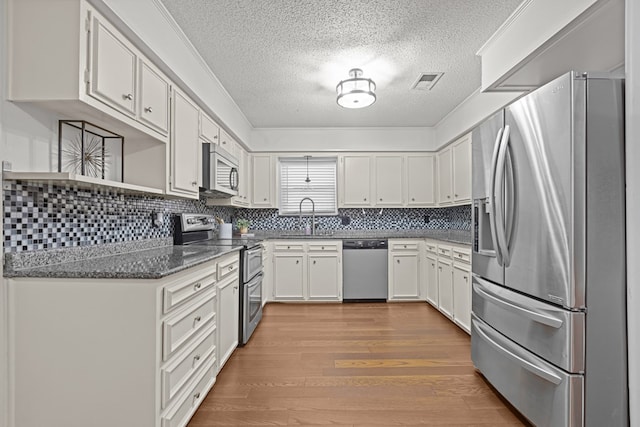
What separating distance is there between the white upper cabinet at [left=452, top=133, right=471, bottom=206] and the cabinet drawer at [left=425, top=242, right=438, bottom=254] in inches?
24.9

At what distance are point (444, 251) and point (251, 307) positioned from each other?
2.24 m

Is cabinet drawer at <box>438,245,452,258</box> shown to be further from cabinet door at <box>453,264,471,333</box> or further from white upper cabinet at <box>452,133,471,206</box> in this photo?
white upper cabinet at <box>452,133,471,206</box>

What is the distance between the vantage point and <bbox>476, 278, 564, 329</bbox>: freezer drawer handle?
5.04ft

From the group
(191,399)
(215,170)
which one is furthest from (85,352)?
(215,170)

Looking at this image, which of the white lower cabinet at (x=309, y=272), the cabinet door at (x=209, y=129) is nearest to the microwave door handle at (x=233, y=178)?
the cabinet door at (x=209, y=129)

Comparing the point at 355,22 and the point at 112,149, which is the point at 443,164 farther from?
the point at 112,149

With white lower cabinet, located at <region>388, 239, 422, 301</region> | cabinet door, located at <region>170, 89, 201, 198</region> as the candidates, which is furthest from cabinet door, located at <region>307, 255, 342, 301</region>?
cabinet door, located at <region>170, 89, 201, 198</region>

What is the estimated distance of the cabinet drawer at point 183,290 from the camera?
151cm

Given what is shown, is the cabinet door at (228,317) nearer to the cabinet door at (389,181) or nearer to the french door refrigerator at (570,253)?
the french door refrigerator at (570,253)

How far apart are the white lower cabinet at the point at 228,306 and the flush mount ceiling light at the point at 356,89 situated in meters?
1.75

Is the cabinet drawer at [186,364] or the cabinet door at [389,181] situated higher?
the cabinet door at [389,181]

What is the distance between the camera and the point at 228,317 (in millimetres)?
2520

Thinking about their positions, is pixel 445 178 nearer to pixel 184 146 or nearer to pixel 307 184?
pixel 307 184

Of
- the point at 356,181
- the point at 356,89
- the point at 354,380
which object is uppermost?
the point at 356,89
